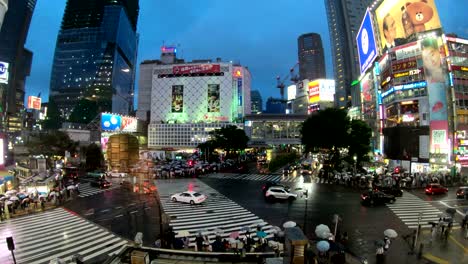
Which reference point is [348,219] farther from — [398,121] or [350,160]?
[398,121]

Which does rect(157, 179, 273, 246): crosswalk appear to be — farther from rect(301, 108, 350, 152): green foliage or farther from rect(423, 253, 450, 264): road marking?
rect(301, 108, 350, 152): green foliage

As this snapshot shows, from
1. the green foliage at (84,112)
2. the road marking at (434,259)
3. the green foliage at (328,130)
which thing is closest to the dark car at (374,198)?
the road marking at (434,259)

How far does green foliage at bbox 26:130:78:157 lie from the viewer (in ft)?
198

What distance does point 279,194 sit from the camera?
30.8 m

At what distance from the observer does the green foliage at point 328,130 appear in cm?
5309

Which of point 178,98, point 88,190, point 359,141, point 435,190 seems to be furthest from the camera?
point 178,98

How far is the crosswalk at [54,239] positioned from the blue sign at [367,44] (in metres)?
66.9

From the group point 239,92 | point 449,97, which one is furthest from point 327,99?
point 449,97

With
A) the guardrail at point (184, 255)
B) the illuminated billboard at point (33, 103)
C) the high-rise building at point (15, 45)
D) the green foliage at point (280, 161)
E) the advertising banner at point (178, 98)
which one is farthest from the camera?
the high-rise building at point (15, 45)

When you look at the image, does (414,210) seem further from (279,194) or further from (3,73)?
(3,73)

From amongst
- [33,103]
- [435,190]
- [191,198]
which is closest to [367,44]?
[435,190]

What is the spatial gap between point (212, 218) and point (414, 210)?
17.5 m

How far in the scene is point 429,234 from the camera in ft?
63.7

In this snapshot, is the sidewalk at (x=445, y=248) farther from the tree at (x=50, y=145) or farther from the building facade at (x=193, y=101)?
the building facade at (x=193, y=101)
